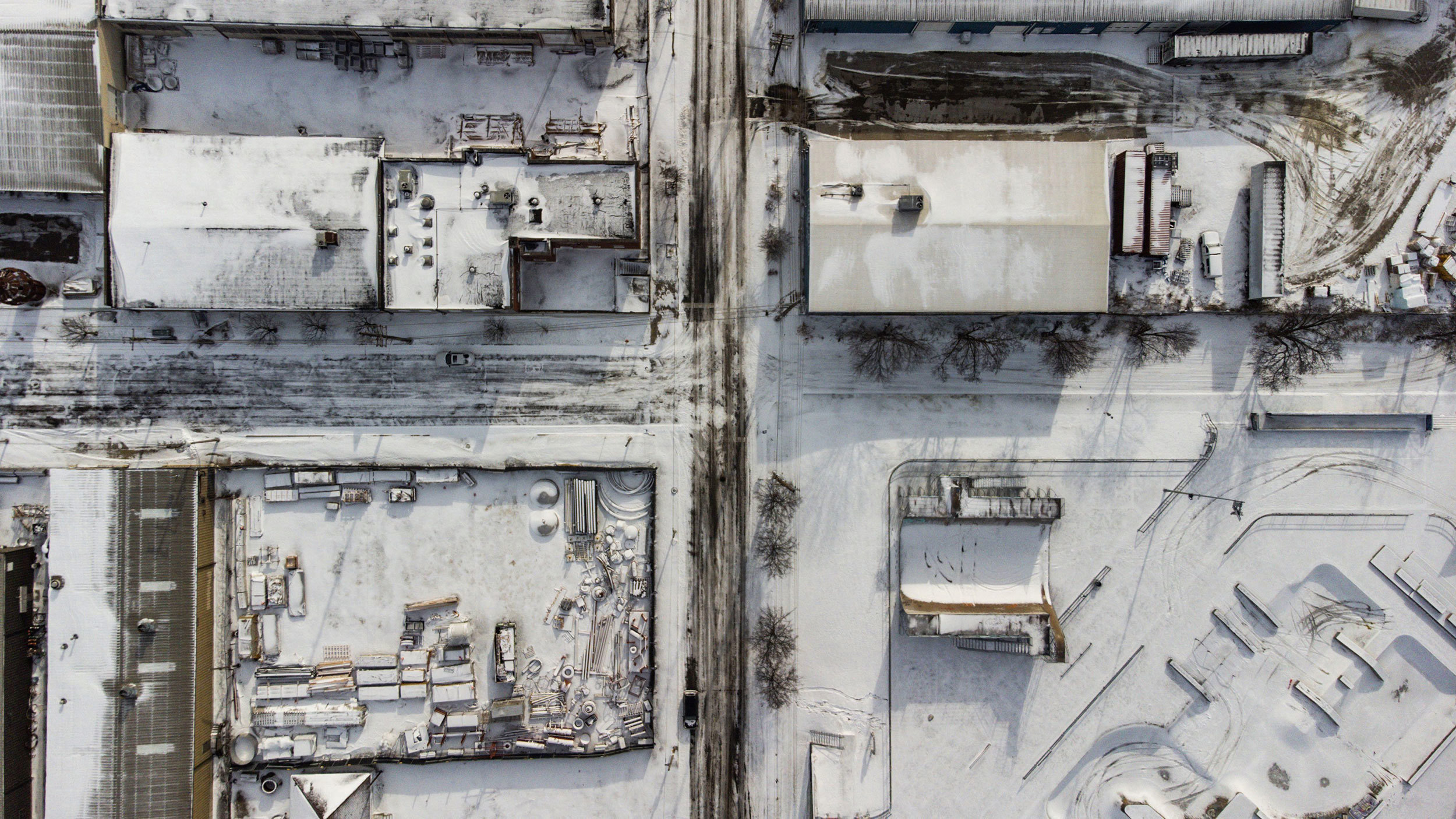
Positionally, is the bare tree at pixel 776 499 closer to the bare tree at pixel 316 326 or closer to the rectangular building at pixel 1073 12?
the rectangular building at pixel 1073 12

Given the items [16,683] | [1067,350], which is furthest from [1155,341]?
→ [16,683]

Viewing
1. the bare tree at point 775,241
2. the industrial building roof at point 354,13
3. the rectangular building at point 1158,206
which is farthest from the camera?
the bare tree at point 775,241

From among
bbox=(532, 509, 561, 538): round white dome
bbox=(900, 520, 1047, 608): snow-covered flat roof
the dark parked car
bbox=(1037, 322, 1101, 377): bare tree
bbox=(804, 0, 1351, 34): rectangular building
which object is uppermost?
bbox=(804, 0, 1351, 34): rectangular building

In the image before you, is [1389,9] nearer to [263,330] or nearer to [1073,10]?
[1073,10]

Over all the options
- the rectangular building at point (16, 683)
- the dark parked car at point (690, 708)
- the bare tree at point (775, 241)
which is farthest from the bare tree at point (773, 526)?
the rectangular building at point (16, 683)

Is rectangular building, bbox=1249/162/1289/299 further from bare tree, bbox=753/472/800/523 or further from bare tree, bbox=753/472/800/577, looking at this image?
bare tree, bbox=753/472/800/577

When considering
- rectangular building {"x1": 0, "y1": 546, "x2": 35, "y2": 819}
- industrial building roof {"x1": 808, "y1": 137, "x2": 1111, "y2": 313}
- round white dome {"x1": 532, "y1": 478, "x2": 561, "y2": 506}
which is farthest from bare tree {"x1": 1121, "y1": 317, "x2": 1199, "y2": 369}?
rectangular building {"x1": 0, "y1": 546, "x2": 35, "y2": 819}
